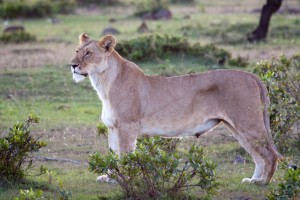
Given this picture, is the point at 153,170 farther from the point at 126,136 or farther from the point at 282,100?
the point at 282,100

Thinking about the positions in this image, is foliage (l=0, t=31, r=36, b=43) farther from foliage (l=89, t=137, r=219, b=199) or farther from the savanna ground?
foliage (l=89, t=137, r=219, b=199)

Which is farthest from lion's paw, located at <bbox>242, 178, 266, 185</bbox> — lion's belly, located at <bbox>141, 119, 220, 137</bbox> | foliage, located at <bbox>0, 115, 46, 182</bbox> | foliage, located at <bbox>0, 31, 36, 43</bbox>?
foliage, located at <bbox>0, 31, 36, 43</bbox>

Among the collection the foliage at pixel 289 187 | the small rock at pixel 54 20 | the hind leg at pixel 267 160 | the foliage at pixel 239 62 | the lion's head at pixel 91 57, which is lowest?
the small rock at pixel 54 20

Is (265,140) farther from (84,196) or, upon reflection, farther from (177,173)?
(84,196)

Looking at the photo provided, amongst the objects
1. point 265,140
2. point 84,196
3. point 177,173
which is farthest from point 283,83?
point 84,196

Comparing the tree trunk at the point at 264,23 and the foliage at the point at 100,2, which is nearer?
the tree trunk at the point at 264,23

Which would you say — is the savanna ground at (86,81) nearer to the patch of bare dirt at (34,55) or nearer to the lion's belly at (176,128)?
the patch of bare dirt at (34,55)

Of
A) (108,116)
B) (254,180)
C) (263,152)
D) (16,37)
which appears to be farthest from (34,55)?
A: (263,152)

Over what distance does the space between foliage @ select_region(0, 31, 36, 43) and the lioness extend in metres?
11.8

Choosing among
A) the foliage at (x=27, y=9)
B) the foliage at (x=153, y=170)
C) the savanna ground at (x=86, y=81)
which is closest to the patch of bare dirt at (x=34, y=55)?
the savanna ground at (x=86, y=81)

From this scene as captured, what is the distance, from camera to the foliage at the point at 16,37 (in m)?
19.0

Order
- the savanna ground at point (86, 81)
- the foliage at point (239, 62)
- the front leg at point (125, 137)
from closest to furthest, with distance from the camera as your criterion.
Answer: the front leg at point (125, 137) < the savanna ground at point (86, 81) < the foliage at point (239, 62)

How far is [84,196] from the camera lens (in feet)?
22.5

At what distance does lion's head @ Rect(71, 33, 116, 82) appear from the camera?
743 cm
